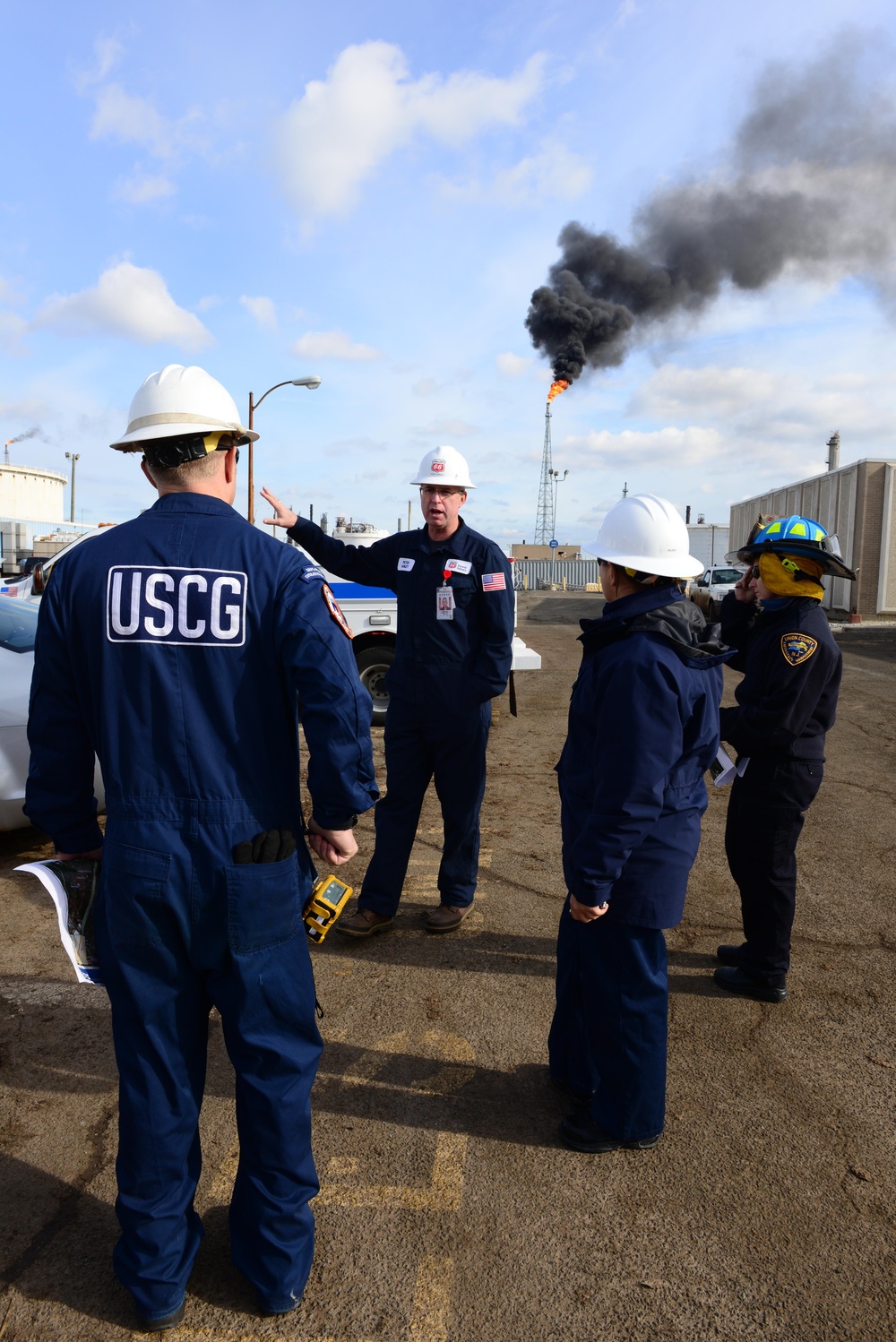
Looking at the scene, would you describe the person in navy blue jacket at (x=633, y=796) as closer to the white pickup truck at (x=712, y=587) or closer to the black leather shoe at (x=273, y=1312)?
the black leather shoe at (x=273, y=1312)

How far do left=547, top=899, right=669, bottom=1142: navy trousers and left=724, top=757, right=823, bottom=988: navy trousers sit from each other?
1.06m

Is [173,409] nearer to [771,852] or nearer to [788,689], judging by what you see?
[788,689]

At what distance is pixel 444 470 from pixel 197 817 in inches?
106

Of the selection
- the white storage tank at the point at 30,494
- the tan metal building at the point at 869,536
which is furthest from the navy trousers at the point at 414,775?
the white storage tank at the point at 30,494

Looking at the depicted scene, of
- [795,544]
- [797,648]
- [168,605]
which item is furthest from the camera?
[795,544]

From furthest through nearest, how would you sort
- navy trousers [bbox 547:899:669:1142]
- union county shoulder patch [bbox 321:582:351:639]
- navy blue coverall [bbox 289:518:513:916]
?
1. navy blue coverall [bbox 289:518:513:916]
2. navy trousers [bbox 547:899:669:1142]
3. union county shoulder patch [bbox 321:582:351:639]

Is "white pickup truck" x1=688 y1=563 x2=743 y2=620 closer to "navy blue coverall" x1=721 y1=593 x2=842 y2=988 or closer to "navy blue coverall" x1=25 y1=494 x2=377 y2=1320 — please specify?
"navy blue coverall" x1=721 y1=593 x2=842 y2=988

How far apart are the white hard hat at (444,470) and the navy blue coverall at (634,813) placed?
5.76ft

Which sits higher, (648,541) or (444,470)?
(444,470)

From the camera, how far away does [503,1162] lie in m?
2.60

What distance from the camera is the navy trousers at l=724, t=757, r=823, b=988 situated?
3.47 m

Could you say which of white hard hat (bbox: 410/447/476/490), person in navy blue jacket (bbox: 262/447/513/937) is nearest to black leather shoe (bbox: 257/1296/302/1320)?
person in navy blue jacket (bbox: 262/447/513/937)

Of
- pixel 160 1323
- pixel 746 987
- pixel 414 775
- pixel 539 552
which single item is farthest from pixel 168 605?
pixel 539 552

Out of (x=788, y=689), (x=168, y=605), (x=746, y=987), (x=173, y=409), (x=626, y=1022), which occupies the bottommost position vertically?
(x=746, y=987)
